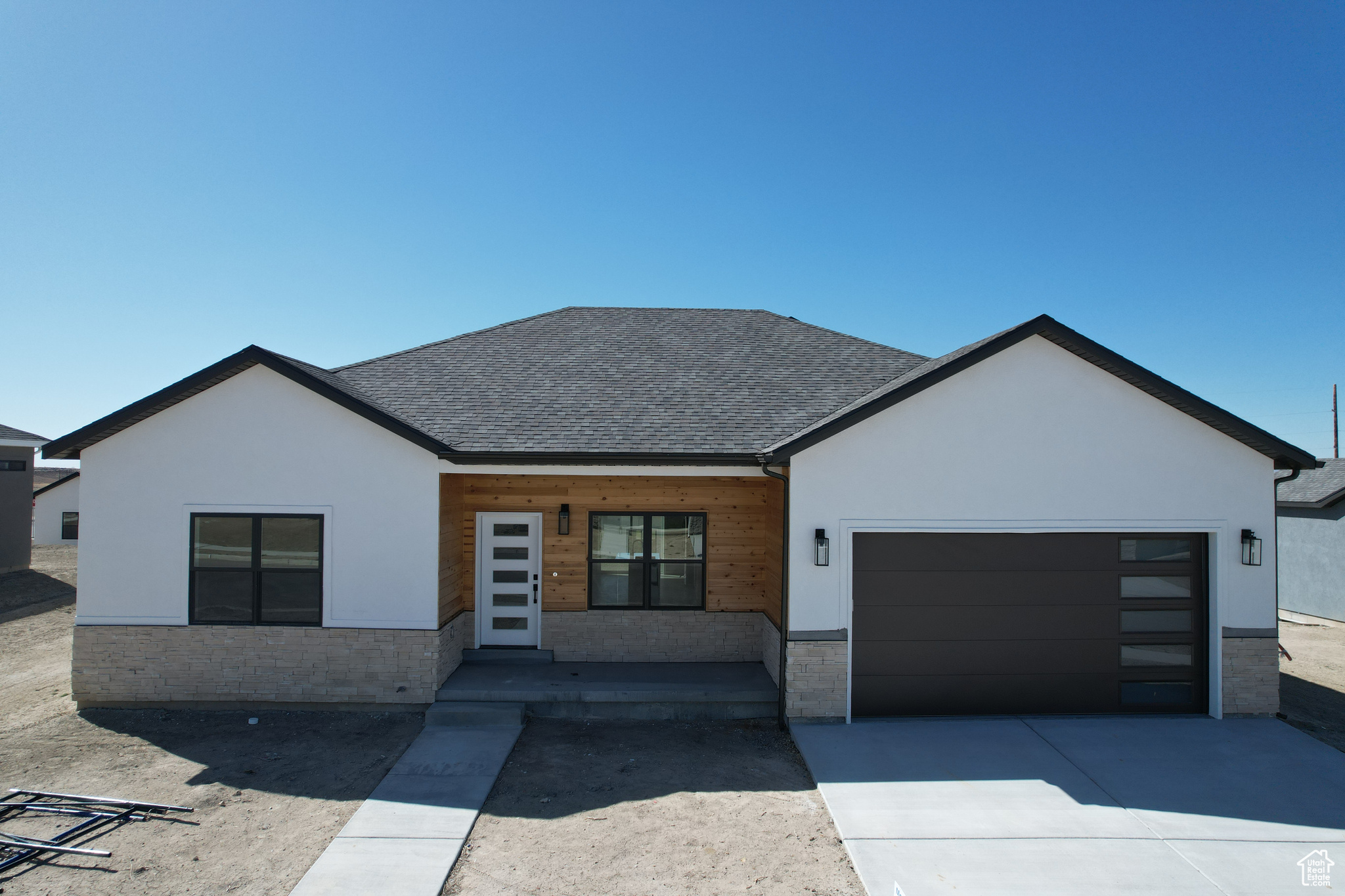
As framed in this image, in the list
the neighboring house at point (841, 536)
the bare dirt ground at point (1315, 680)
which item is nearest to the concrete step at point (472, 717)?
the neighboring house at point (841, 536)

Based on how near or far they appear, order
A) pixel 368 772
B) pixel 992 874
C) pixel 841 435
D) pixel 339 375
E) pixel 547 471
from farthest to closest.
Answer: pixel 339 375, pixel 547 471, pixel 841 435, pixel 368 772, pixel 992 874

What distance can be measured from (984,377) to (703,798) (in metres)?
5.70

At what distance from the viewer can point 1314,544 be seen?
48.7ft

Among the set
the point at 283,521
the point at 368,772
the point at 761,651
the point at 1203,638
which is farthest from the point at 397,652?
the point at 1203,638

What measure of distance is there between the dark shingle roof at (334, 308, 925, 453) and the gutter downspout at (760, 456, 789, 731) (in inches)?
26.0

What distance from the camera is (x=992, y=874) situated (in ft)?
16.0

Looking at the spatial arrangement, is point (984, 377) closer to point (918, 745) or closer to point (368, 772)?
point (918, 745)

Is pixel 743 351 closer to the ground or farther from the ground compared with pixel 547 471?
farther from the ground

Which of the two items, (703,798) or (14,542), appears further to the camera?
(14,542)

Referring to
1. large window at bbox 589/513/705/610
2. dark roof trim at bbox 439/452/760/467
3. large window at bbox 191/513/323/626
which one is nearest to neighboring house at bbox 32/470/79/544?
large window at bbox 191/513/323/626

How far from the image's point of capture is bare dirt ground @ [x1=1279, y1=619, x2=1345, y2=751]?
7770 millimetres

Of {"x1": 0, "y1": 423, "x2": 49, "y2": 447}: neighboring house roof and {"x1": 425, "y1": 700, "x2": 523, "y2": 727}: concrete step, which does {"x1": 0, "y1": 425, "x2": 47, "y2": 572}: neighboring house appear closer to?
{"x1": 0, "y1": 423, "x2": 49, "y2": 447}: neighboring house roof

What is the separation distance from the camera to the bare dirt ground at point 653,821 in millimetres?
4883

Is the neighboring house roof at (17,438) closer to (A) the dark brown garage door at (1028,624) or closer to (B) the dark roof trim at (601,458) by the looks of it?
(B) the dark roof trim at (601,458)
